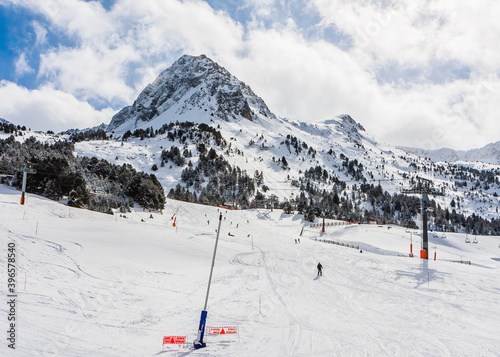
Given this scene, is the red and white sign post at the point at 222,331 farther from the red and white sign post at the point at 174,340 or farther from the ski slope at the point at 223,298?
the red and white sign post at the point at 174,340

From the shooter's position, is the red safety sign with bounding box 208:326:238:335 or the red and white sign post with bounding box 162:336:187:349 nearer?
the red and white sign post with bounding box 162:336:187:349

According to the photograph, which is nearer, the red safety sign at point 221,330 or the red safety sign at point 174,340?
the red safety sign at point 174,340

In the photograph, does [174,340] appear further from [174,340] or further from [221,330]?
[221,330]

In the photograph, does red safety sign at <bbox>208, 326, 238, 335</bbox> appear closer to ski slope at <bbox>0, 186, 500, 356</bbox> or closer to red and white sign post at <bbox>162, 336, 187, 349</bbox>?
ski slope at <bbox>0, 186, 500, 356</bbox>

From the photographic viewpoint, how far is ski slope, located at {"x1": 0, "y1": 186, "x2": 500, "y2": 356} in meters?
11.9

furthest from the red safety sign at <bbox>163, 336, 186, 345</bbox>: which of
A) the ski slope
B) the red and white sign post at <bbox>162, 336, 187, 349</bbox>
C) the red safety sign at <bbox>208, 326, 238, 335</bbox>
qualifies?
the red safety sign at <bbox>208, 326, 238, 335</bbox>

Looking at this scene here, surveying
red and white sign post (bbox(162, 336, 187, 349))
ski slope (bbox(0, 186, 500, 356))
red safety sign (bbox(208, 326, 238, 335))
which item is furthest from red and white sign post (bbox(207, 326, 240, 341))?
red and white sign post (bbox(162, 336, 187, 349))

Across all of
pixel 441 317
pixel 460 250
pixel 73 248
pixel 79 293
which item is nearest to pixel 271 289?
pixel 441 317

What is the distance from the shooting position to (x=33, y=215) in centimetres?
3097

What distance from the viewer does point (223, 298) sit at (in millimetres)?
18797

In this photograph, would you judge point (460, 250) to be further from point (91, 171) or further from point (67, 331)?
point (91, 171)

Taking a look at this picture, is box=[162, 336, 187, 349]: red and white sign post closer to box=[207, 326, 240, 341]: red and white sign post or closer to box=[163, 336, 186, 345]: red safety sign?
box=[163, 336, 186, 345]: red safety sign

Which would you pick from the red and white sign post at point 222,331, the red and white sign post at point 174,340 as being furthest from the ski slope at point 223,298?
the red and white sign post at point 174,340

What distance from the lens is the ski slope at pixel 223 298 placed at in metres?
11.9
